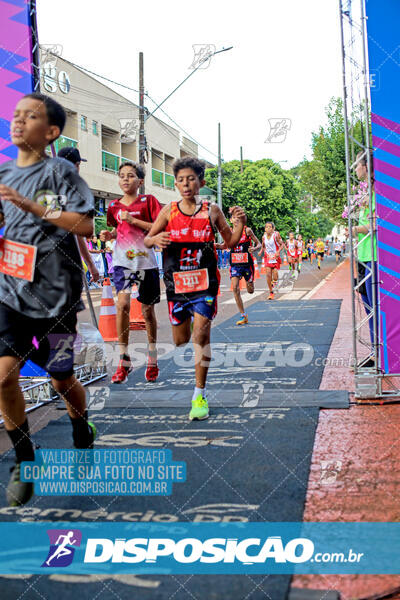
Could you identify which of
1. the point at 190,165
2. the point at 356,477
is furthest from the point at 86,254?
the point at 356,477

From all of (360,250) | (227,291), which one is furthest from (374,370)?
(227,291)

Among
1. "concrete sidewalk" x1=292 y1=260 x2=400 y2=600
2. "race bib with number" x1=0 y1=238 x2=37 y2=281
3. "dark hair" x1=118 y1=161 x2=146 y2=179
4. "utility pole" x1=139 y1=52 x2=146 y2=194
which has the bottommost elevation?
"concrete sidewalk" x1=292 y1=260 x2=400 y2=600

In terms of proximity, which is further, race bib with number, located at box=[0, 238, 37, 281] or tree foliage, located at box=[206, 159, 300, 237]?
tree foliage, located at box=[206, 159, 300, 237]

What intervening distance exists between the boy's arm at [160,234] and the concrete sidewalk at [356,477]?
1656 millimetres

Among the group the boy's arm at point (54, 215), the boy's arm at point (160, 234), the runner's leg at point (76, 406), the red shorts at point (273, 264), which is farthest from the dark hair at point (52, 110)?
the red shorts at point (273, 264)

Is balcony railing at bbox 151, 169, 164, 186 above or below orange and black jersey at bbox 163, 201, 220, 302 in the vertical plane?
above

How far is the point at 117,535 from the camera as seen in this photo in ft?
8.77

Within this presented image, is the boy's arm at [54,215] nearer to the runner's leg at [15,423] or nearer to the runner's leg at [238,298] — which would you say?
the runner's leg at [15,423]

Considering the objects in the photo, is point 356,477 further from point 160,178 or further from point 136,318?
point 160,178

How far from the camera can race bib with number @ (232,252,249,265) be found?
1096 cm

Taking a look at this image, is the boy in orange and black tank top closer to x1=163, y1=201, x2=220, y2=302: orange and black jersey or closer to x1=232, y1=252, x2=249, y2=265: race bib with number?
x1=163, y1=201, x2=220, y2=302: orange and black jersey

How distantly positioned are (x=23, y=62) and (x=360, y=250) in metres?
3.08

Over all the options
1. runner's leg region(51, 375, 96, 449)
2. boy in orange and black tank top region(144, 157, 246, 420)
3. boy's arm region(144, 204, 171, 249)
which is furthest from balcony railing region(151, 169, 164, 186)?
runner's leg region(51, 375, 96, 449)

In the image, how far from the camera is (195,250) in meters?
4.72
